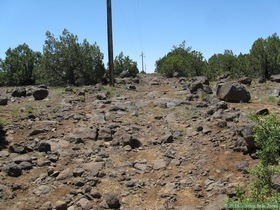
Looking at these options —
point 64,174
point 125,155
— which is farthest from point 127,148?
point 64,174

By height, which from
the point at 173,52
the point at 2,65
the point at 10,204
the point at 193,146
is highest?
the point at 173,52

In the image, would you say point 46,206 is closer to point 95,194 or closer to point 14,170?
point 95,194

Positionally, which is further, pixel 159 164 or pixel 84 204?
pixel 159 164

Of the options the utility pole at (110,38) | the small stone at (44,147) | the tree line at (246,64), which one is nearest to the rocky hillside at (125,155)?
the small stone at (44,147)

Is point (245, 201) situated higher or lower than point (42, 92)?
lower

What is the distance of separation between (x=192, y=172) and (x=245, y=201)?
2.53 meters

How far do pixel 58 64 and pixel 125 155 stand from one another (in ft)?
44.9

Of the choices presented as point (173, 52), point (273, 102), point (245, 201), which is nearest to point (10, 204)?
point (245, 201)

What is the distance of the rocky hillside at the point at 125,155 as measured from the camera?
18.5 ft

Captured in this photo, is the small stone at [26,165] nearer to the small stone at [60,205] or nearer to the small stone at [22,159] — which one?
the small stone at [22,159]

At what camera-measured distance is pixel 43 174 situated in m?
6.43

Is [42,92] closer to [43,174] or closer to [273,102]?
[43,174]

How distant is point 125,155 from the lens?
7.27 m

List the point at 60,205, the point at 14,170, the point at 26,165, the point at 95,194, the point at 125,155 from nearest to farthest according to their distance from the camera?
the point at 60,205 < the point at 95,194 < the point at 14,170 < the point at 26,165 < the point at 125,155
